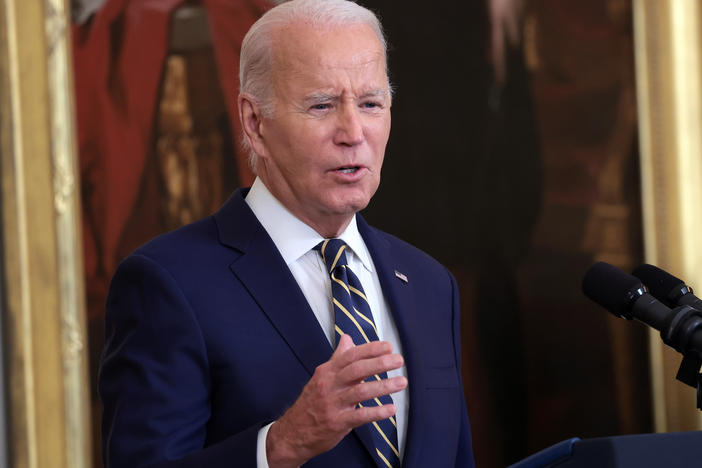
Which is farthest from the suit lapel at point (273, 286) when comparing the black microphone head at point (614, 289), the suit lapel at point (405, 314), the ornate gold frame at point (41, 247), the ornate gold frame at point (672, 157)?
the ornate gold frame at point (672, 157)

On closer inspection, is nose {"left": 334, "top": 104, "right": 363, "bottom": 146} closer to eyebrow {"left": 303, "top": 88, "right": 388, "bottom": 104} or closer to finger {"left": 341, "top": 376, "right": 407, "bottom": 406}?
eyebrow {"left": 303, "top": 88, "right": 388, "bottom": 104}

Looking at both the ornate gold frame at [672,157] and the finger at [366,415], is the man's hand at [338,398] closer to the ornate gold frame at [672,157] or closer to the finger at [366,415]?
the finger at [366,415]

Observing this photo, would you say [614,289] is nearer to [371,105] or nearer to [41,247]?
[371,105]

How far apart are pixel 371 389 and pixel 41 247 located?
6.74 feet

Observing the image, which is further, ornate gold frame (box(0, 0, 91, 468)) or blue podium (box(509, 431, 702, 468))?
ornate gold frame (box(0, 0, 91, 468))

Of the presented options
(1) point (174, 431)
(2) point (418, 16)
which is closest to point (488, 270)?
(2) point (418, 16)

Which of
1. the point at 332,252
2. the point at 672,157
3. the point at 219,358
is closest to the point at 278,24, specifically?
the point at 332,252

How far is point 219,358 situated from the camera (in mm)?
1942

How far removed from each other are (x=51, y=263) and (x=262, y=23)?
1.49 meters

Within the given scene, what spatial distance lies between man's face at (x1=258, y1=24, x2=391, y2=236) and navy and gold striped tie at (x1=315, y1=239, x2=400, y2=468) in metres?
0.10

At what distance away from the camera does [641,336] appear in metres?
4.29

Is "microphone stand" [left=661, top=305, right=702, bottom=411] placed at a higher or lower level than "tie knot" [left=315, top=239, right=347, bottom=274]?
lower

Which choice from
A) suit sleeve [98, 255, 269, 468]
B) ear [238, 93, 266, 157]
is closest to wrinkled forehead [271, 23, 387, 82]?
ear [238, 93, 266, 157]

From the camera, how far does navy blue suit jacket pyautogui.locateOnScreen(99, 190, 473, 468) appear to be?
1.87 m
